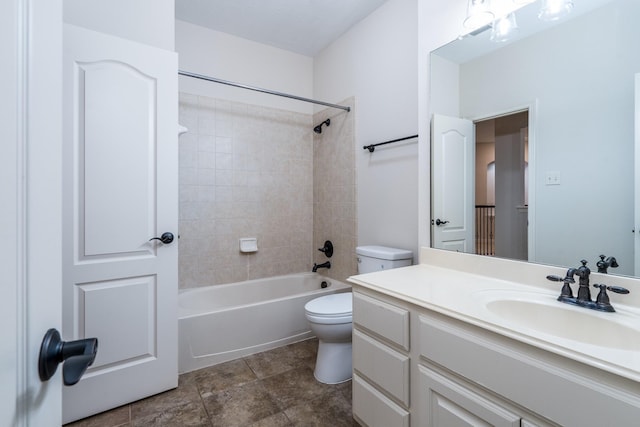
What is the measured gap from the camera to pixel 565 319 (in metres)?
1.04

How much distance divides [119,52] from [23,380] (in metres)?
1.78

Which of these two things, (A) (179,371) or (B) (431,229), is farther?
(A) (179,371)

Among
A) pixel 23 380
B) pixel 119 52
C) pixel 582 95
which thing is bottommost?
pixel 23 380

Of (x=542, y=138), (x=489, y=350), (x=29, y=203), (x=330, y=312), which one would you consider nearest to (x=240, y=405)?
(x=330, y=312)

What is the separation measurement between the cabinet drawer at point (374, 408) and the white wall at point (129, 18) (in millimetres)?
2187

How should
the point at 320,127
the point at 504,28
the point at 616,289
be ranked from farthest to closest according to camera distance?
the point at 320,127 < the point at 504,28 < the point at 616,289

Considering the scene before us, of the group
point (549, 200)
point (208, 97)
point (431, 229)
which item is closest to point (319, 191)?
point (208, 97)

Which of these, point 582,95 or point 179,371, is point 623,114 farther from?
point 179,371

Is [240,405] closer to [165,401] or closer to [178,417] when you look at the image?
[178,417]

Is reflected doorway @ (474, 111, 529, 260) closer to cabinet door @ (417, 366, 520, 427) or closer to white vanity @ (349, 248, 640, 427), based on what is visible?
white vanity @ (349, 248, 640, 427)

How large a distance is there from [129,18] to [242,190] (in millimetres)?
1474

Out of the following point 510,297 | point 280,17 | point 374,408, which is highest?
point 280,17

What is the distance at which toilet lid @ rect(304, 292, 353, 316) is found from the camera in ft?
5.89

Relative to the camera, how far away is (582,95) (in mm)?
1156
